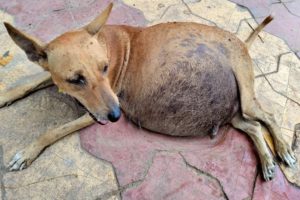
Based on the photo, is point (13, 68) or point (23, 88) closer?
point (23, 88)

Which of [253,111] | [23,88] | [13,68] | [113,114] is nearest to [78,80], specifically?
[113,114]

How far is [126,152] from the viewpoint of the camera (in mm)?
3186

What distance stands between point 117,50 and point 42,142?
101cm

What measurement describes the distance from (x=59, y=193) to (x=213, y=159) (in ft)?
4.39

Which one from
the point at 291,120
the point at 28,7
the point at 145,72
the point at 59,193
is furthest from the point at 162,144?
the point at 28,7

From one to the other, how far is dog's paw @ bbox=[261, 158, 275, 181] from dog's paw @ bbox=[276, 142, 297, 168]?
156 millimetres

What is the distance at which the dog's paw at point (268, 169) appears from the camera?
3.16m

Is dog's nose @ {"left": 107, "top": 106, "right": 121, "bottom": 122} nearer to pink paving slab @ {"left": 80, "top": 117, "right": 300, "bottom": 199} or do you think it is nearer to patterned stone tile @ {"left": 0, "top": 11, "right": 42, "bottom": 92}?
pink paving slab @ {"left": 80, "top": 117, "right": 300, "bottom": 199}

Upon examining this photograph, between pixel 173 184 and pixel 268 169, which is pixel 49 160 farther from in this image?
pixel 268 169

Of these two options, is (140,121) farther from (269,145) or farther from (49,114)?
(269,145)

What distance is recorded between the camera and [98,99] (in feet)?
8.98

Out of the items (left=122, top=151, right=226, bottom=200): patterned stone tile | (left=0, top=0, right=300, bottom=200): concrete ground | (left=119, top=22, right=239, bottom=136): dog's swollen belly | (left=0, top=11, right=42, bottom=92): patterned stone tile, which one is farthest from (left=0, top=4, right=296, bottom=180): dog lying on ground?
(left=122, top=151, right=226, bottom=200): patterned stone tile

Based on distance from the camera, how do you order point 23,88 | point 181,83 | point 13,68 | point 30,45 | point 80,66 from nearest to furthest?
point 80,66 → point 30,45 → point 181,83 → point 23,88 → point 13,68

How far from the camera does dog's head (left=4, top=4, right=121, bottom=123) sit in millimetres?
2654
